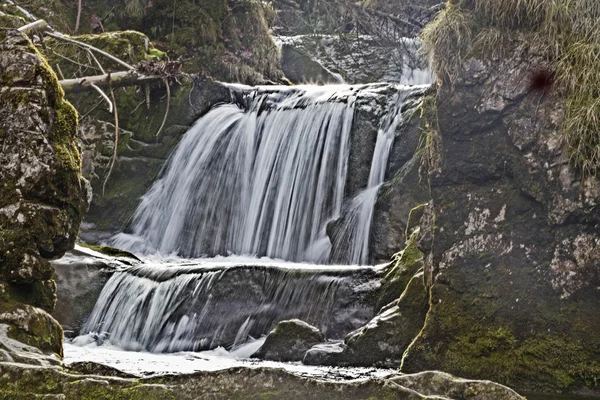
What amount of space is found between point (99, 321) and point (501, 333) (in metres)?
4.96

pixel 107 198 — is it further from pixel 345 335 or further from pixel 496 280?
pixel 496 280

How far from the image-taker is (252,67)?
16.8m

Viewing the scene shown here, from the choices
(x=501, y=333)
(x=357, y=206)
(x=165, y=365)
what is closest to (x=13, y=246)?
(x=165, y=365)

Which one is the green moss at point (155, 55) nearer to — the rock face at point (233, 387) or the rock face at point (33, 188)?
the rock face at point (33, 188)

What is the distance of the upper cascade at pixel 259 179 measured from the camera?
1136 cm

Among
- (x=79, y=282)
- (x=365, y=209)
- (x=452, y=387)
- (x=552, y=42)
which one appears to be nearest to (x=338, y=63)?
(x=365, y=209)

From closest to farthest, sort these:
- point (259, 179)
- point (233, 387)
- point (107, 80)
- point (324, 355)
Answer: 1. point (233, 387)
2. point (324, 355)
3. point (107, 80)
4. point (259, 179)

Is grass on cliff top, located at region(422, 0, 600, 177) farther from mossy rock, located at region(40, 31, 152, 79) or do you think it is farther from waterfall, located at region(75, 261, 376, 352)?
mossy rock, located at region(40, 31, 152, 79)

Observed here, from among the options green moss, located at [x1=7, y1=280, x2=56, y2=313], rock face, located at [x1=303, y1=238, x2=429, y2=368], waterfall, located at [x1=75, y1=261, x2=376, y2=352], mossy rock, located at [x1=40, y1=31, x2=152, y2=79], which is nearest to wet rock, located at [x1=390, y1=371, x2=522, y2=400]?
green moss, located at [x1=7, y1=280, x2=56, y2=313]

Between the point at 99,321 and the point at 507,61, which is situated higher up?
the point at 507,61

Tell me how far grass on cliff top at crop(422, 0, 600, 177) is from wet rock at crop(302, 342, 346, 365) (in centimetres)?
260

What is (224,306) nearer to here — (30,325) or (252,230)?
(252,230)

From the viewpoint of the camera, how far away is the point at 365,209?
422 inches

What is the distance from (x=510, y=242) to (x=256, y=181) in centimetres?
630
